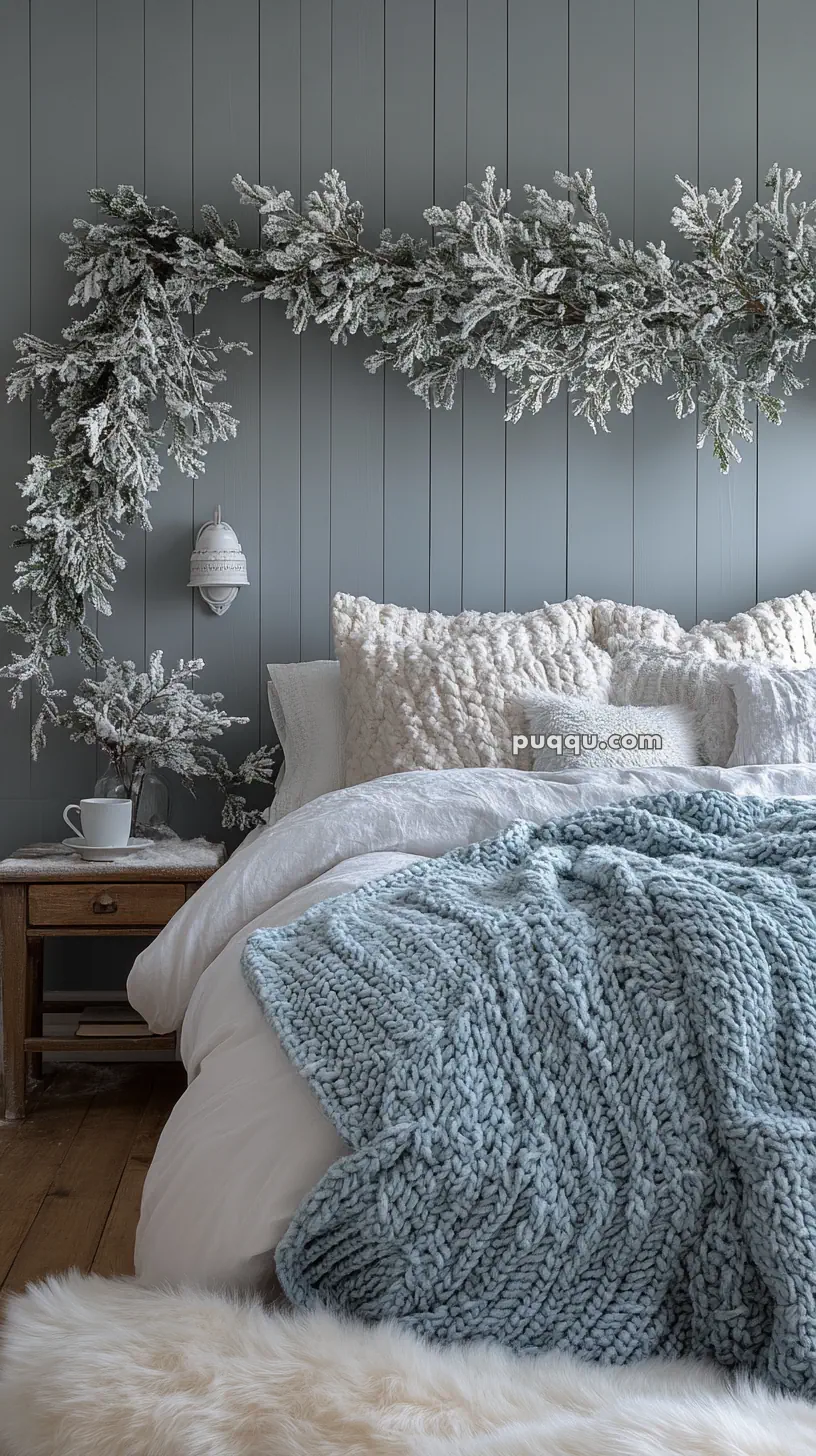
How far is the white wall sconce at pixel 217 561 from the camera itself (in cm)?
289

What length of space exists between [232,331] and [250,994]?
223 centimetres

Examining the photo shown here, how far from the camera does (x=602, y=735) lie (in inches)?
93.5

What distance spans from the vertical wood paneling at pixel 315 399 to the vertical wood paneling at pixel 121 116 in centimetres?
43

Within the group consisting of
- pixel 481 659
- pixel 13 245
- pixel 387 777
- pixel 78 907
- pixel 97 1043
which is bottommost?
pixel 97 1043

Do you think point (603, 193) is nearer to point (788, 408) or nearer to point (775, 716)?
point (788, 408)

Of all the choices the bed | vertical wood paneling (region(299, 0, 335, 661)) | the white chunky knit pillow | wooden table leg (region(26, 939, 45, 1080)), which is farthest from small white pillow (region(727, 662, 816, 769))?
wooden table leg (region(26, 939, 45, 1080))

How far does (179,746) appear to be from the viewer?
106 inches

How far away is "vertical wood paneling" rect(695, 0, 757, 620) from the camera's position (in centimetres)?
312

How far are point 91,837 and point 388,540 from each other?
1.12 metres

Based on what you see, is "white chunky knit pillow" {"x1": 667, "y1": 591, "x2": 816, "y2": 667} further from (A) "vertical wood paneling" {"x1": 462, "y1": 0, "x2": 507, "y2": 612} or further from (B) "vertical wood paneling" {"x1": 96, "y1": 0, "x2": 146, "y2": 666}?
(B) "vertical wood paneling" {"x1": 96, "y1": 0, "x2": 146, "y2": 666}

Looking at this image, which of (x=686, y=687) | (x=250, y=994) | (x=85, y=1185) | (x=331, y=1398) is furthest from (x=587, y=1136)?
(x=686, y=687)

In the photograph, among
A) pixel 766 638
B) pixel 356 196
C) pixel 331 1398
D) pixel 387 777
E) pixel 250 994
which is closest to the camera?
pixel 331 1398

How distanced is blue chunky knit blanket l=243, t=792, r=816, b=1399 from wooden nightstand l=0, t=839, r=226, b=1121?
1.45m

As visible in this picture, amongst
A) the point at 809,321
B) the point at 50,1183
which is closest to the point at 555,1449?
the point at 50,1183
